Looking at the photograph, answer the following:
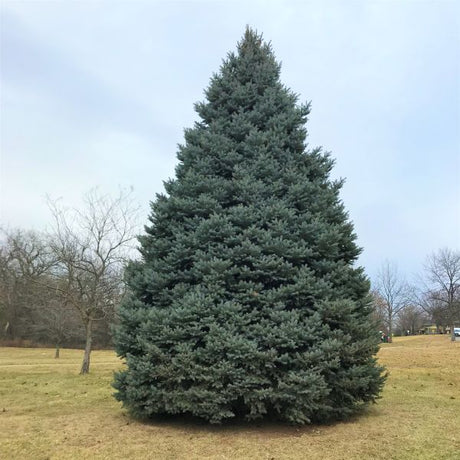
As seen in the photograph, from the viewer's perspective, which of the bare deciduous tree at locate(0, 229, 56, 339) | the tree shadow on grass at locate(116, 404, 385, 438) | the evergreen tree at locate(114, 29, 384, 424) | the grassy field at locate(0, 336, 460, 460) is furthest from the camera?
the bare deciduous tree at locate(0, 229, 56, 339)

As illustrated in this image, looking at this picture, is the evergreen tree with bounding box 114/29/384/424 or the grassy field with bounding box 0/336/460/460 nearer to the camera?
the grassy field with bounding box 0/336/460/460

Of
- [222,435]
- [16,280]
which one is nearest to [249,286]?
[222,435]

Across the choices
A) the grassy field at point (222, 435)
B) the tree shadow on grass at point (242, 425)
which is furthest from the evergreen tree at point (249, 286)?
the grassy field at point (222, 435)

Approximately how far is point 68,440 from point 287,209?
14.6 ft

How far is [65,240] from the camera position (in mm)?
15375

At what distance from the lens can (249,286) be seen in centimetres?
589

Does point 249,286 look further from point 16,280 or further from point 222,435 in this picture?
point 16,280

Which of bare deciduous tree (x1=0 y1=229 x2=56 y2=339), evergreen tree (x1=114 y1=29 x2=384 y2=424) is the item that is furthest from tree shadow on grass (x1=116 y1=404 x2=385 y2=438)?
bare deciduous tree (x1=0 y1=229 x2=56 y2=339)

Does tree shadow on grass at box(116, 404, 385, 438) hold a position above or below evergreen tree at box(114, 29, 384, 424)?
below

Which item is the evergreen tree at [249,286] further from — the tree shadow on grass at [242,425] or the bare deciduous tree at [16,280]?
the bare deciduous tree at [16,280]

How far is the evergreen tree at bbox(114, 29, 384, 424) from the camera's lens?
5504 millimetres

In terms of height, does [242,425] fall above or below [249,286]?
below

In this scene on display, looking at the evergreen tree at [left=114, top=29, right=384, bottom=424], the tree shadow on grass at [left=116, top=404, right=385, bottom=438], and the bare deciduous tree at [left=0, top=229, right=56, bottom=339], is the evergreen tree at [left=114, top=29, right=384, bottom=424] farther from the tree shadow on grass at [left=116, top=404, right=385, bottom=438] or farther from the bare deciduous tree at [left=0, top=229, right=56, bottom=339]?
the bare deciduous tree at [left=0, top=229, right=56, bottom=339]

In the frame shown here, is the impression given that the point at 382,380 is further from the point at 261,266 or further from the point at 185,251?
the point at 185,251
